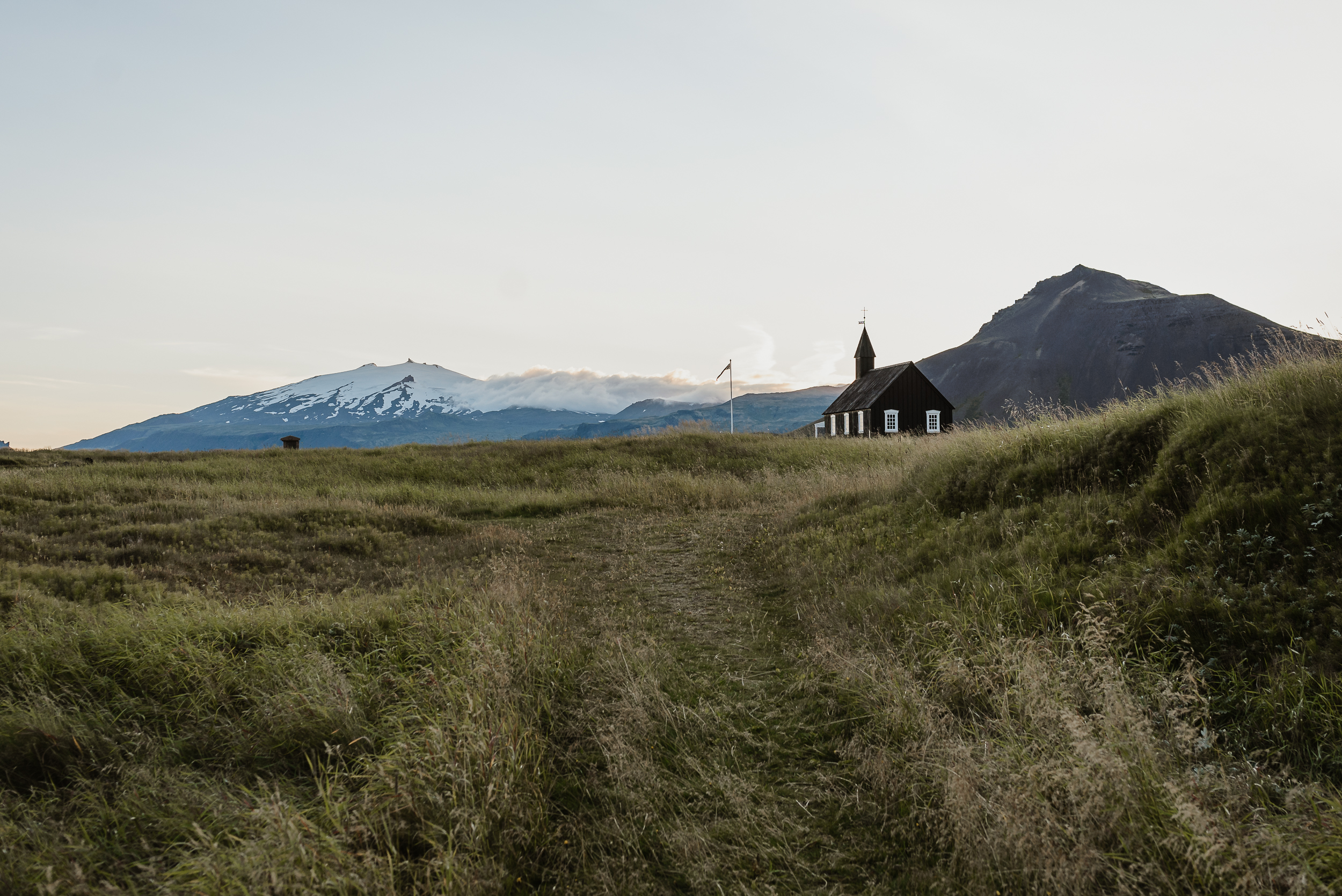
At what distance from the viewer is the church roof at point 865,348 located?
58.7 m

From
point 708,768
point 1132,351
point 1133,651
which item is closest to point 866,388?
point 1133,651

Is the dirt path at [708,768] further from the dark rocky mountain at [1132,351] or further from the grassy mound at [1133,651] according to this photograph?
the dark rocky mountain at [1132,351]

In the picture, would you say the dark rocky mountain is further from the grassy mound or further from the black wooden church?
the grassy mound

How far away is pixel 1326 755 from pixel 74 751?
363 inches

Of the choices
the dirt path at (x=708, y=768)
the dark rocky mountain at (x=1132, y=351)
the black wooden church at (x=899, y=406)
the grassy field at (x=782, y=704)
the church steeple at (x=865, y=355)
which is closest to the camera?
the grassy field at (x=782, y=704)

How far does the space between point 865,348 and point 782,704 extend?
56.5m

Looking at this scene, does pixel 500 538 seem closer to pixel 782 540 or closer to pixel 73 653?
pixel 782 540

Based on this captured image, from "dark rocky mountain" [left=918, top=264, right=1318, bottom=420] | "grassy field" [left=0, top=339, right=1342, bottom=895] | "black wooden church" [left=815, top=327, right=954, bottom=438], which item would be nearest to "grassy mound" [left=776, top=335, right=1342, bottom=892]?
"grassy field" [left=0, top=339, right=1342, bottom=895]

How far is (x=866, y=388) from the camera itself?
173 feet

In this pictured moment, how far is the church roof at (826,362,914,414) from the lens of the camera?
48.8 m

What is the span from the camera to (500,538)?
14.9 meters

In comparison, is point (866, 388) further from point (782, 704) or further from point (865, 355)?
point (782, 704)

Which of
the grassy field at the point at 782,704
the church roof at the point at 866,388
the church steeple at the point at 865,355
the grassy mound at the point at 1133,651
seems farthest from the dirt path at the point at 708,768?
the church steeple at the point at 865,355

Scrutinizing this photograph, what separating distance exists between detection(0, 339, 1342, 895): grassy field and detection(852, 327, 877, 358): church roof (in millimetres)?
49562
